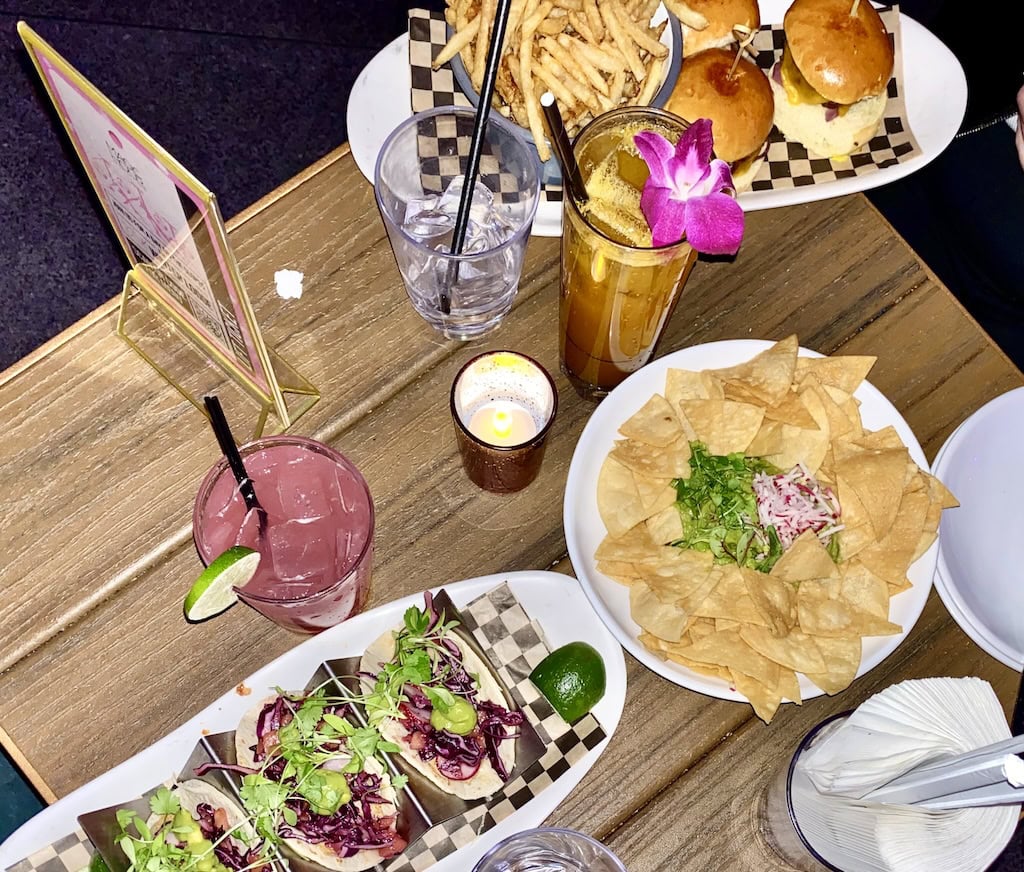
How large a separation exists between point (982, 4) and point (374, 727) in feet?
6.91

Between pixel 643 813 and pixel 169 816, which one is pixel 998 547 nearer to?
pixel 643 813

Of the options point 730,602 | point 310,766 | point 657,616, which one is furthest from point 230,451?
point 730,602

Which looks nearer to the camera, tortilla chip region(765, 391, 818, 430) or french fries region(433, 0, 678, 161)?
tortilla chip region(765, 391, 818, 430)

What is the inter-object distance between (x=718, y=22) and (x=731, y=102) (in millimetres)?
201

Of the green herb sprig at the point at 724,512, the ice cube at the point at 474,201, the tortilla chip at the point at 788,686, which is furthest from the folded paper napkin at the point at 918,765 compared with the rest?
the ice cube at the point at 474,201

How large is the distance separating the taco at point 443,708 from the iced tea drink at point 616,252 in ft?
1.69

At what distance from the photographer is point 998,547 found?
163 centimetres

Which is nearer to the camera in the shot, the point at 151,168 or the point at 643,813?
the point at 151,168

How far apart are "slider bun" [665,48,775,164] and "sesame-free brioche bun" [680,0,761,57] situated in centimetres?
7

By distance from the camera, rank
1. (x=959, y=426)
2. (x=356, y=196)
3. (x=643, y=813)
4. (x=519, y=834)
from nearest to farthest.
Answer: (x=519, y=834) → (x=643, y=813) → (x=959, y=426) → (x=356, y=196)

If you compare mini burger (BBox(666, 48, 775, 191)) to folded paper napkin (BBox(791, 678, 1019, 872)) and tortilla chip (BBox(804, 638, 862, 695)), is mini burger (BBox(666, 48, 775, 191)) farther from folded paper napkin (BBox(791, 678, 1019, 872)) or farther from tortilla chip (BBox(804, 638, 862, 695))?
folded paper napkin (BBox(791, 678, 1019, 872))

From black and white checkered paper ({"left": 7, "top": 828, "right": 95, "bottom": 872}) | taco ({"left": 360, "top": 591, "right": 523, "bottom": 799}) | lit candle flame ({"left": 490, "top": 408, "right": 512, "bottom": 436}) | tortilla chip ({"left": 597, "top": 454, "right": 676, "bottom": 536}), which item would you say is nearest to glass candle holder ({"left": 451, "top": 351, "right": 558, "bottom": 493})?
lit candle flame ({"left": 490, "top": 408, "right": 512, "bottom": 436})

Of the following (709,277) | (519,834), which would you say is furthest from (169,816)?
(709,277)

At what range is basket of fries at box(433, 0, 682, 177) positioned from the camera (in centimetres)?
177
